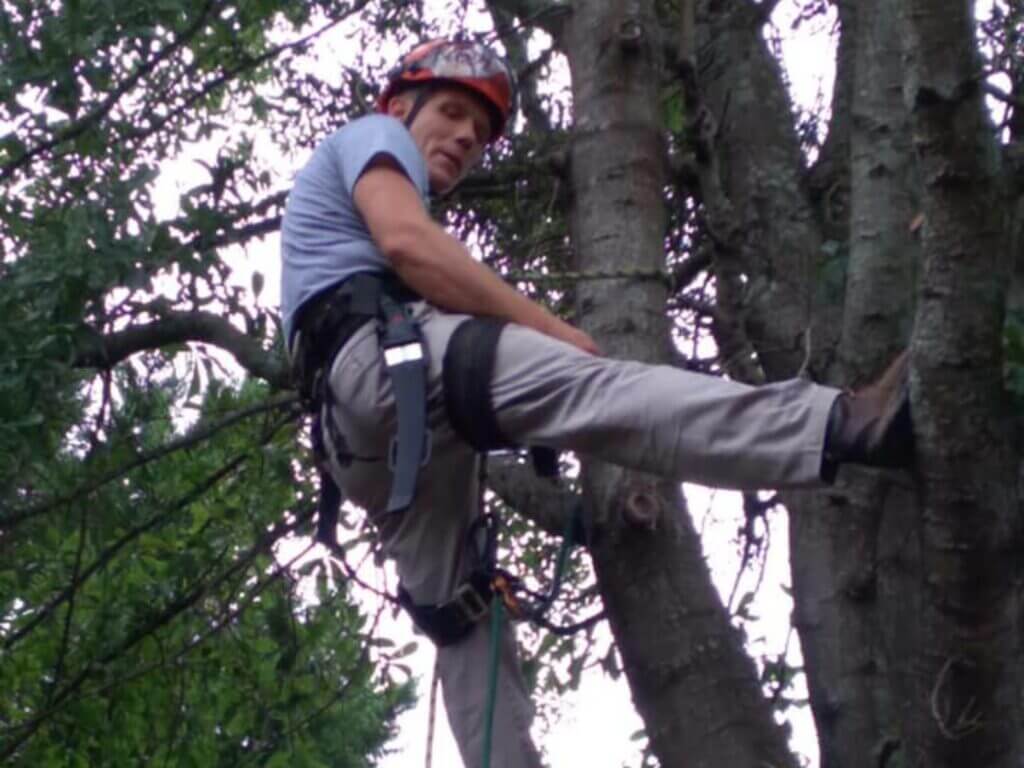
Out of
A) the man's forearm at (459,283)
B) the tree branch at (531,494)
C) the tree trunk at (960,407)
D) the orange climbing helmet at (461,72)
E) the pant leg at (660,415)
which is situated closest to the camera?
the tree trunk at (960,407)

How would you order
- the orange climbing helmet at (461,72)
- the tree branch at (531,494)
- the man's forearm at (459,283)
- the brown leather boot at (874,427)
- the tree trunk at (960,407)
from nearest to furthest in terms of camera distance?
the tree trunk at (960,407), the brown leather boot at (874,427), the man's forearm at (459,283), the orange climbing helmet at (461,72), the tree branch at (531,494)

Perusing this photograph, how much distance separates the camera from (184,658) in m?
5.76

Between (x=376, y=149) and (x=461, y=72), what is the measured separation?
49 centimetres

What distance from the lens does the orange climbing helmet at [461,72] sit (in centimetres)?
393

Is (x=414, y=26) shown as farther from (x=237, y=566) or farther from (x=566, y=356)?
(x=566, y=356)

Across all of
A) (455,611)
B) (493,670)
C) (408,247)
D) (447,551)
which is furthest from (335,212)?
(493,670)

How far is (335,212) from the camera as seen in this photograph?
11.9 ft

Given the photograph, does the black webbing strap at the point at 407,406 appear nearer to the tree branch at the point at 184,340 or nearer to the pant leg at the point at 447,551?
the pant leg at the point at 447,551

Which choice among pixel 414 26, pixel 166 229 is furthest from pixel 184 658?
pixel 414 26

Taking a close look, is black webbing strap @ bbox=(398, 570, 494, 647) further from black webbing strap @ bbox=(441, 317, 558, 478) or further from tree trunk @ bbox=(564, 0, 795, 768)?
black webbing strap @ bbox=(441, 317, 558, 478)

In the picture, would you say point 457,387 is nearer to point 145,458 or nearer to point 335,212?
point 335,212

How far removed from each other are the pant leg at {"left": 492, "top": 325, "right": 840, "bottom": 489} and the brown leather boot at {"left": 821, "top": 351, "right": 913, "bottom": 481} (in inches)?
0.9

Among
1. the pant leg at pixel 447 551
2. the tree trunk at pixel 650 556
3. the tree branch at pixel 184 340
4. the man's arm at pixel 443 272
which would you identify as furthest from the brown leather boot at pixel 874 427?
the tree branch at pixel 184 340

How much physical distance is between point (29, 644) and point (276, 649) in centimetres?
86
